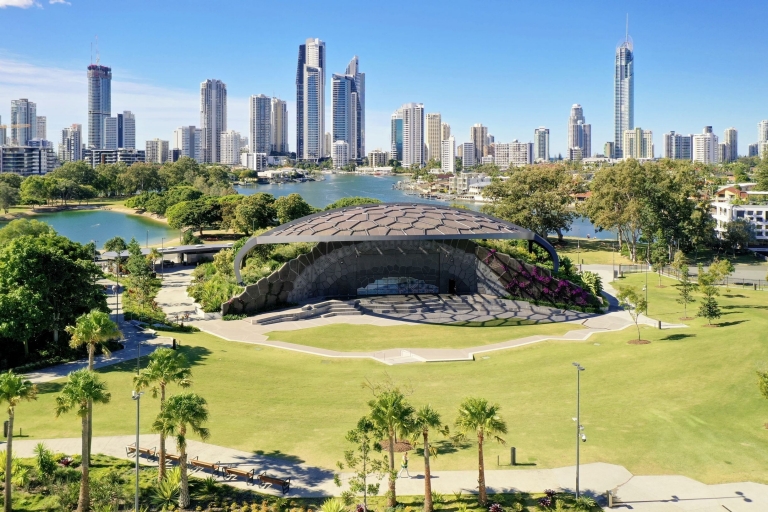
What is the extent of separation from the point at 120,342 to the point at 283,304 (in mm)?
14361

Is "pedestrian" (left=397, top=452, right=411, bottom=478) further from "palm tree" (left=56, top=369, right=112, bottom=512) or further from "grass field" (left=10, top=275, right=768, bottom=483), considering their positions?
"palm tree" (left=56, top=369, right=112, bottom=512)

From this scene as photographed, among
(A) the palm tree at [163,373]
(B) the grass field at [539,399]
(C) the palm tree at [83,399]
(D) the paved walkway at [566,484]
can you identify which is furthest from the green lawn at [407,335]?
(C) the palm tree at [83,399]

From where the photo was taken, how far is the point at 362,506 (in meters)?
20.3

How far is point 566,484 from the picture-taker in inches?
863

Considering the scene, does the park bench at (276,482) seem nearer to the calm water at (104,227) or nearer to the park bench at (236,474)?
the park bench at (236,474)

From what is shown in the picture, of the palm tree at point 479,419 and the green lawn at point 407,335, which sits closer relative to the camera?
the palm tree at point 479,419

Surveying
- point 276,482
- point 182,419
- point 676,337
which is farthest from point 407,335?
point 182,419

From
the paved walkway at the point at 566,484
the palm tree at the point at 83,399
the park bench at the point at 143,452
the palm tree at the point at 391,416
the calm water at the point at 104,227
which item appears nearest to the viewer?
the palm tree at the point at 391,416

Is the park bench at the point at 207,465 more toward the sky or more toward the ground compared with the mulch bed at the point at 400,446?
more toward the ground

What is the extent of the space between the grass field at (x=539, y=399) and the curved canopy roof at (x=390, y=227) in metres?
9.74

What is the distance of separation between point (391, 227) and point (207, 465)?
89.2 feet

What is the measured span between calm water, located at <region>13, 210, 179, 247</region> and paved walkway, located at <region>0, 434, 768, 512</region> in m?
79.5

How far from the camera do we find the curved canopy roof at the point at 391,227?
45.9m

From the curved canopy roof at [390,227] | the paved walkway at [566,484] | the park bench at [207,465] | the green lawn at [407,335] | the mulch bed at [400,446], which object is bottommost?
the paved walkway at [566,484]
